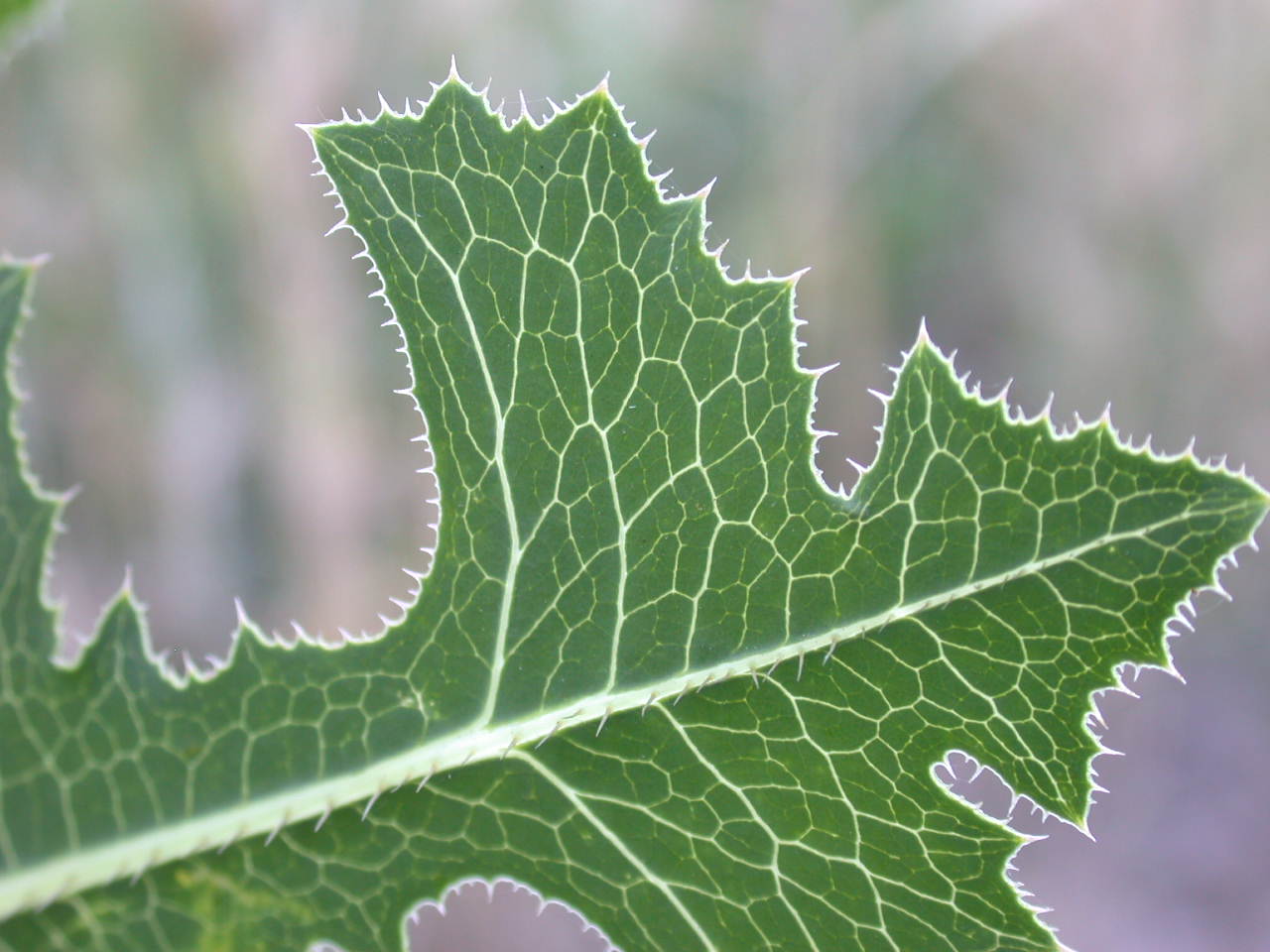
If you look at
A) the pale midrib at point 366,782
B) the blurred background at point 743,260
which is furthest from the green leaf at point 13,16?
the blurred background at point 743,260

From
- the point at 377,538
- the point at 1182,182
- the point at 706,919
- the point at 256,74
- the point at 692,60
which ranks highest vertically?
the point at 1182,182

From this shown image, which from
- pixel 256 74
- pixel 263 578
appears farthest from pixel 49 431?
pixel 256 74

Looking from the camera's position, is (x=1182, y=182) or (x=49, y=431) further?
(x=1182, y=182)

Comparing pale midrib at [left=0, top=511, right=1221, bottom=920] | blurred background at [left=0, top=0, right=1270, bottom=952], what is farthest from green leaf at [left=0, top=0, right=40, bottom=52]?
blurred background at [left=0, top=0, right=1270, bottom=952]

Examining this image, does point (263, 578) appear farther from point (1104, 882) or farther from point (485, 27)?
point (1104, 882)

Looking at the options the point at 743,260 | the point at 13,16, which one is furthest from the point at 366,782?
the point at 743,260

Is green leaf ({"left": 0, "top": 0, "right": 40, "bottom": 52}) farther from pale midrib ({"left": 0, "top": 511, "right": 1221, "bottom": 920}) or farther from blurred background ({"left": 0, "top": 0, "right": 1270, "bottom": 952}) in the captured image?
blurred background ({"left": 0, "top": 0, "right": 1270, "bottom": 952})

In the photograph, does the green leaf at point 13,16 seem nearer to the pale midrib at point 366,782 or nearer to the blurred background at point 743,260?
the pale midrib at point 366,782

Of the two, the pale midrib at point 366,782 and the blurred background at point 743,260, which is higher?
the blurred background at point 743,260
